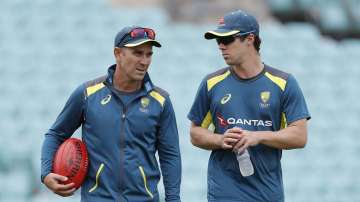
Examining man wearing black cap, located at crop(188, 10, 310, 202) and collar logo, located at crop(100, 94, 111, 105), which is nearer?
collar logo, located at crop(100, 94, 111, 105)

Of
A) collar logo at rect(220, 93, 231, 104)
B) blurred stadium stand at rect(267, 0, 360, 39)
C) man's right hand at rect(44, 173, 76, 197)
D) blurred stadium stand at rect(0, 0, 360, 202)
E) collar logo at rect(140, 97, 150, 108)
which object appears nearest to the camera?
man's right hand at rect(44, 173, 76, 197)

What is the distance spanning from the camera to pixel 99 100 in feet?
17.4

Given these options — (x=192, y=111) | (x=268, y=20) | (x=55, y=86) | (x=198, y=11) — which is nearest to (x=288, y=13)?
(x=268, y=20)

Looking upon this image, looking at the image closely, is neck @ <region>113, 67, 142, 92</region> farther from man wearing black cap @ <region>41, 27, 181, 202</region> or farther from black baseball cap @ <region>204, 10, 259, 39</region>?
black baseball cap @ <region>204, 10, 259, 39</region>

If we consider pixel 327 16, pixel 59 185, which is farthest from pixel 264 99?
pixel 327 16

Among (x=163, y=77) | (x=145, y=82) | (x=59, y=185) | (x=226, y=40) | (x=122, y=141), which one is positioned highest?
(x=226, y=40)

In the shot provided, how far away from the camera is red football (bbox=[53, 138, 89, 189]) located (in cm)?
518

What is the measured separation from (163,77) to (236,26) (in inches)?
308

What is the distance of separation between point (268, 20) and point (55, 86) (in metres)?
4.99

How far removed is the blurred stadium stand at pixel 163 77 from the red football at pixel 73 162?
5.22 m

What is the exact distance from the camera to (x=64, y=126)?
5.41m

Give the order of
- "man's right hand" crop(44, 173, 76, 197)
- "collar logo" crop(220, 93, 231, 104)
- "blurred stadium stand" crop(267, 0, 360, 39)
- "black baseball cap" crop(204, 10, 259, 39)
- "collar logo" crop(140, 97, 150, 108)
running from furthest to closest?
"blurred stadium stand" crop(267, 0, 360, 39) < "collar logo" crop(220, 93, 231, 104) < "black baseball cap" crop(204, 10, 259, 39) < "collar logo" crop(140, 97, 150, 108) < "man's right hand" crop(44, 173, 76, 197)

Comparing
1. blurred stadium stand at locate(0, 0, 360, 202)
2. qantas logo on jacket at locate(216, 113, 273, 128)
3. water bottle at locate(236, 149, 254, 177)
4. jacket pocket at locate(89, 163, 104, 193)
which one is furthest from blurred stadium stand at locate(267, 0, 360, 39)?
jacket pocket at locate(89, 163, 104, 193)

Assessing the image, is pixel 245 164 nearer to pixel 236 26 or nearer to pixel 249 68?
pixel 249 68
